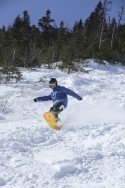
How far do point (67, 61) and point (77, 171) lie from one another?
17.7 meters

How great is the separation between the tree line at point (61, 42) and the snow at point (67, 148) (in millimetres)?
7501

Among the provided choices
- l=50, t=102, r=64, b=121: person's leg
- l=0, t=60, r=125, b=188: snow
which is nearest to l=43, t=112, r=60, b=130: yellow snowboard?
l=0, t=60, r=125, b=188: snow

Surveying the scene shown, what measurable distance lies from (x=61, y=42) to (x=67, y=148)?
30.8 m

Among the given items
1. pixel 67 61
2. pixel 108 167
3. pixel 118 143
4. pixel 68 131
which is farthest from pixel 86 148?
pixel 67 61

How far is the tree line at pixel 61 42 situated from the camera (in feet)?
78.0

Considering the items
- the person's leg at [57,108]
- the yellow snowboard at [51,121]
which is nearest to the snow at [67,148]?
the yellow snowboard at [51,121]

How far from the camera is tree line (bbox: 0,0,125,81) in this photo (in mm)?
23781

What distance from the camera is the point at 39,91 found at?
49.8ft

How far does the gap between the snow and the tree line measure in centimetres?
750

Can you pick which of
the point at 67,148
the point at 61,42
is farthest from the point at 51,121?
the point at 61,42

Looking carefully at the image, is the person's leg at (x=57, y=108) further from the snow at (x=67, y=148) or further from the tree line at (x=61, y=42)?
the tree line at (x=61, y=42)

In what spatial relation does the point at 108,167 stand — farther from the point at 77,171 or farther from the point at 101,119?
the point at 101,119

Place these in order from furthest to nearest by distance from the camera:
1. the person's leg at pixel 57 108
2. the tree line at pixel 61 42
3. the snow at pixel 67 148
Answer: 1. the tree line at pixel 61 42
2. the person's leg at pixel 57 108
3. the snow at pixel 67 148

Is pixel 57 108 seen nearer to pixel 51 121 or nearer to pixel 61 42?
pixel 51 121
